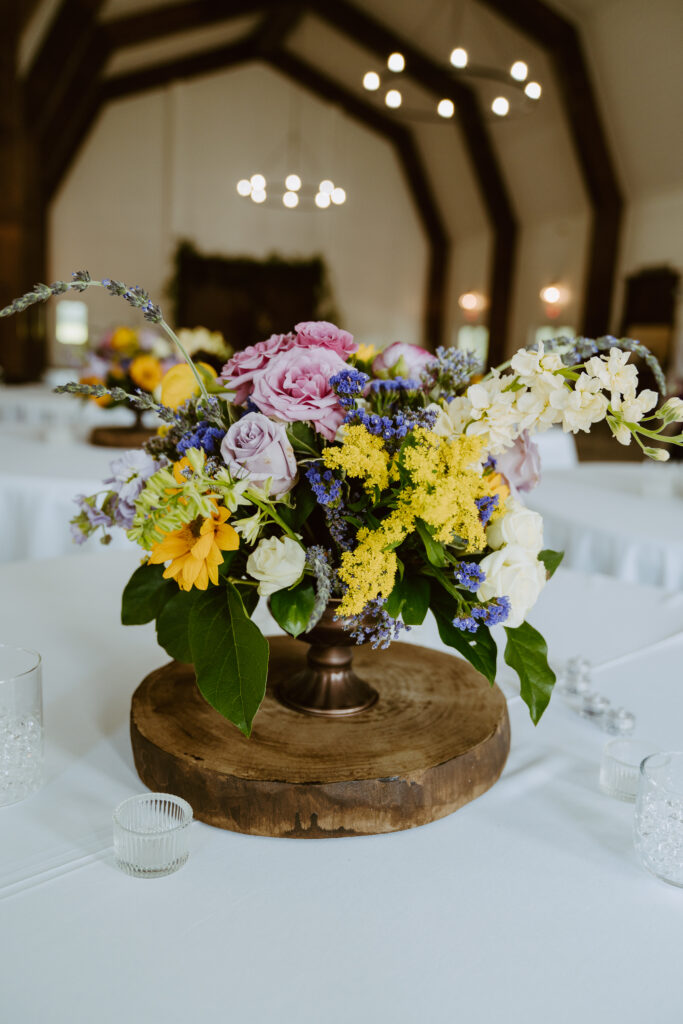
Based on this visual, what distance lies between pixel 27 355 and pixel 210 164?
4.10m

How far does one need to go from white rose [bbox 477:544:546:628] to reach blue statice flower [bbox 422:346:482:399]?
0.60 feet

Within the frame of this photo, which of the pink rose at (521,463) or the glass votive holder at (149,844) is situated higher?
the pink rose at (521,463)

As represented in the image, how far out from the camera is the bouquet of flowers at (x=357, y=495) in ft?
2.30

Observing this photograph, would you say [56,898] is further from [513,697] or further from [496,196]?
[496,196]

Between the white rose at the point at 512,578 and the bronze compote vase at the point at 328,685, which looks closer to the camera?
the white rose at the point at 512,578

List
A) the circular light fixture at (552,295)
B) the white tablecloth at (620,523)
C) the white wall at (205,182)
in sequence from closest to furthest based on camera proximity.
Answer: the white tablecloth at (620,523)
the circular light fixture at (552,295)
the white wall at (205,182)

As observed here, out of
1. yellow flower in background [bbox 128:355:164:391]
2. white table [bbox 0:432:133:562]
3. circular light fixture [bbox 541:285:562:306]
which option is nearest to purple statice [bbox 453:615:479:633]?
white table [bbox 0:432:133:562]

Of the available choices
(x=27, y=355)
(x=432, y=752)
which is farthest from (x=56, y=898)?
(x=27, y=355)

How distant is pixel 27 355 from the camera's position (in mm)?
10336

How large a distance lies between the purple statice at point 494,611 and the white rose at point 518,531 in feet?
0.18

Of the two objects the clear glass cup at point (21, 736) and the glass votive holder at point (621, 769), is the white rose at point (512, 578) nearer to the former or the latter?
the glass votive holder at point (621, 769)

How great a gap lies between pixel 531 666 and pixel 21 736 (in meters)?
0.54

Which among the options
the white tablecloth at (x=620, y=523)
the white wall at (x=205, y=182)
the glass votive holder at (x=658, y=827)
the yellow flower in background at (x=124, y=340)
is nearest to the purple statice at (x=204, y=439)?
the glass votive holder at (x=658, y=827)

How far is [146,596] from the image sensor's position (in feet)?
2.96
